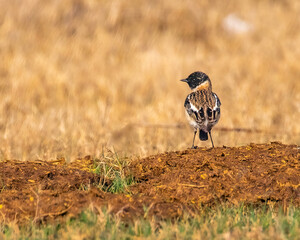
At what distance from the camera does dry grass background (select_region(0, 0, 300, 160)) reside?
1032cm

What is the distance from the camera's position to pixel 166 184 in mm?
6117

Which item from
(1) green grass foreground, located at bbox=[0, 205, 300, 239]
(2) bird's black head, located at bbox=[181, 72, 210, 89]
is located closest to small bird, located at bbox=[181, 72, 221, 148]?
(2) bird's black head, located at bbox=[181, 72, 210, 89]

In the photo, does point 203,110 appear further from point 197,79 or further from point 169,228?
point 169,228

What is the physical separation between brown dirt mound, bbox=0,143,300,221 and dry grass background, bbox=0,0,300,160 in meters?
1.42

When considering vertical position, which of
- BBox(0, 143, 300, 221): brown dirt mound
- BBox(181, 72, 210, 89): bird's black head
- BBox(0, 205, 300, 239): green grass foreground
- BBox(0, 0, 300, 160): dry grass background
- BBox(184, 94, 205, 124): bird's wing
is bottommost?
BBox(0, 205, 300, 239): green grass foreground

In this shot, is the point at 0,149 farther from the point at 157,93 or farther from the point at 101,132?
the point at 157,93

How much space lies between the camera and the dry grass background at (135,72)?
1032 centimetres

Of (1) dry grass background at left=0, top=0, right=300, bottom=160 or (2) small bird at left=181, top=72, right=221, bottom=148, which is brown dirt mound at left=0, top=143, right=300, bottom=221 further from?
(1) dry grass background at left=0, top=0, right=300, bottom=160

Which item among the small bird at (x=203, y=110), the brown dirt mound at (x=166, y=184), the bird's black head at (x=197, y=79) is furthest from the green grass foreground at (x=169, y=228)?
the bird's black head at (x=197, y=79)

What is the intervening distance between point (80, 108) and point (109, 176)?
6.26 meters

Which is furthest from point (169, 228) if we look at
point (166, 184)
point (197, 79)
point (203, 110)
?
point (197, 79)

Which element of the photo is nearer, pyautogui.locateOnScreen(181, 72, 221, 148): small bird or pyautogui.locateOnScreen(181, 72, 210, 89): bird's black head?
pyautogui.locateOnScreen(181, 72, 221, 148): small bird

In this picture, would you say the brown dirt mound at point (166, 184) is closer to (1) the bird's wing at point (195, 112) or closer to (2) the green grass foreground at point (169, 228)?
(2) the green grass foreground at point (169, 228)

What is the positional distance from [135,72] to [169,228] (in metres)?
10.1
